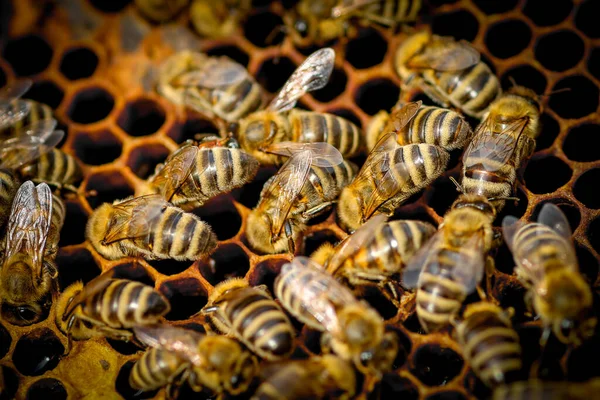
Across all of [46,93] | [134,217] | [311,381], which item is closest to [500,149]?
[311,381]

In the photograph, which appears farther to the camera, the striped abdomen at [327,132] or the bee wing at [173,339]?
the striped abdomen at [327,132]

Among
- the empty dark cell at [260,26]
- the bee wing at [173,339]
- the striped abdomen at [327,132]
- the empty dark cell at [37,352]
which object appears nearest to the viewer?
the bee wing at [173,339]

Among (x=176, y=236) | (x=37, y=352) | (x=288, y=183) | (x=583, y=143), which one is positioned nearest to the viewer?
(x=176, y=236)

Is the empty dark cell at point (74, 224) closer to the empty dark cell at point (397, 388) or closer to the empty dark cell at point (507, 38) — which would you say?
the empty dark cell at point (397, 388)

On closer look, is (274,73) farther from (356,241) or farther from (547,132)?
(547,132)

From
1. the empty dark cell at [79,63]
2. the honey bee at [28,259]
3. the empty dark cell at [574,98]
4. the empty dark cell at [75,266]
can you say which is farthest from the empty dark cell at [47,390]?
the empty dark cell at [574,98]

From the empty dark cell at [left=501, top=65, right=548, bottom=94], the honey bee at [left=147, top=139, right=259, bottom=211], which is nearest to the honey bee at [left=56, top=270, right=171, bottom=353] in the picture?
the honey bee at [left=147, top=139, right=259, bottom=211]

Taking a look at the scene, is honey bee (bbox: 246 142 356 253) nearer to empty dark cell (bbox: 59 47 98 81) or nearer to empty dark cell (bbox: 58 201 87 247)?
empty dark cell (bbox: 58 201 87 247)
